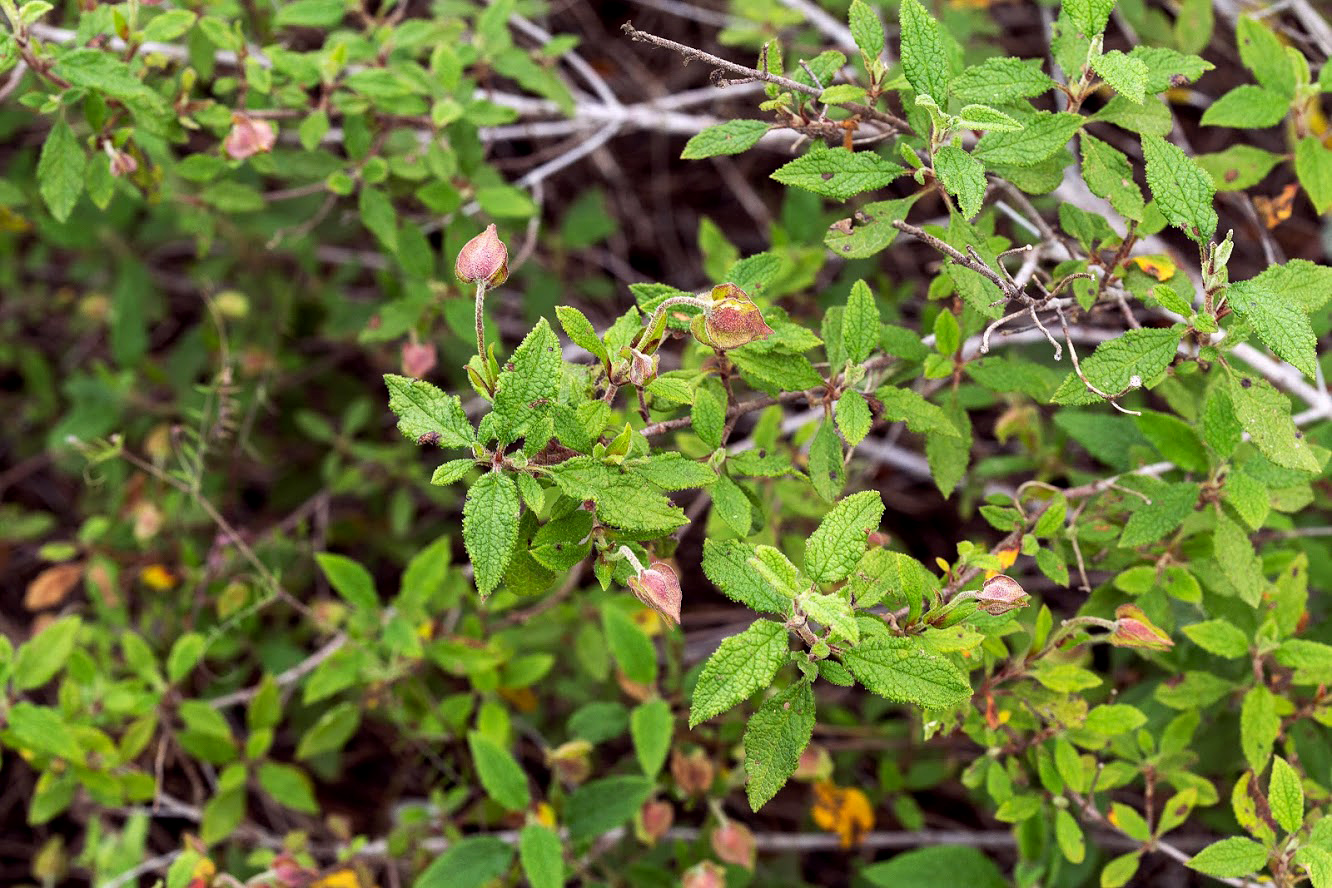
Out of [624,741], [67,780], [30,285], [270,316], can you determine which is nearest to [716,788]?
[624,741]

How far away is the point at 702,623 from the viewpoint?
3.29 m

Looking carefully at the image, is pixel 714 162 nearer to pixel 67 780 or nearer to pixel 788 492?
pixel 788 492

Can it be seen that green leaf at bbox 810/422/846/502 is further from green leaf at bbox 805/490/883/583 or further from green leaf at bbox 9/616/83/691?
green leaf at bbox 9/616/83/691

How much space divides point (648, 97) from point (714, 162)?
46cm

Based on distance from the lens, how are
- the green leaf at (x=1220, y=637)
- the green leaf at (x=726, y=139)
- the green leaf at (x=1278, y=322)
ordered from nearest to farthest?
1. the green leaf at (x=1278, y=322)
2. the green leaf at (x=726, y=139)
3. the green leaf at (x=1220, y=637)

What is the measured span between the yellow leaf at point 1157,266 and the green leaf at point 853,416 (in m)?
0.53

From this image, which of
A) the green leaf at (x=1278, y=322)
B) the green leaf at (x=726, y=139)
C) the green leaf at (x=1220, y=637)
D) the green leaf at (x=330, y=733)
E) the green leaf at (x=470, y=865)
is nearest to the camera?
the green leaf at (x=1278, y=322)

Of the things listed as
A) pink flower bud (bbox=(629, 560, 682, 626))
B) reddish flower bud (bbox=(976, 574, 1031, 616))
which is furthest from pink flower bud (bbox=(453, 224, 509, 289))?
reddish flower bud (bbox=(976, 574, 1031, 616))

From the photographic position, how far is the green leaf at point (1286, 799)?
1687 mm

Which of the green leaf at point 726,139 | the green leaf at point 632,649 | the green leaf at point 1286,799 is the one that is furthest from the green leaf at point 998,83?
the green leaf at point 632,649

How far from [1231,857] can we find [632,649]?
114 centimetres

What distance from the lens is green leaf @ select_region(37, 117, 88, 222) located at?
2080mm

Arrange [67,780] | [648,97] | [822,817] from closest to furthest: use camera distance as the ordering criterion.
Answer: [67,780] → [822,817] → [648,97]

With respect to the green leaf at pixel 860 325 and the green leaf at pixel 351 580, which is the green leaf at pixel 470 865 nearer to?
the green leaf at pixel 351 580
